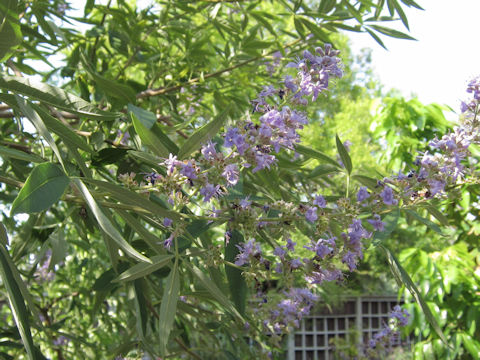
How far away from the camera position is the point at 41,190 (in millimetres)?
727

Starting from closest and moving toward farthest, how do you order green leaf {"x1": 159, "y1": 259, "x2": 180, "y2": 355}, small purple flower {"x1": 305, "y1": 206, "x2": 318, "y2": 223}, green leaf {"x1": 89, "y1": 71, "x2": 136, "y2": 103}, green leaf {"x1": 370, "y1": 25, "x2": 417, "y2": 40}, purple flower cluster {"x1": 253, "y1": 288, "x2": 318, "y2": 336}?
green leaf {"x1": 159, "y1": 259, "x2": 180, "y2": 355}
small purple flower {"x1": 305, "y1": 206, "x2": 318, "y2": 223}
green leaf {"x1": 89, "y1": 71, "x2": 136, "y2": 103}
green leaf {"x1": 370, "y1": 25, "x2": 417, "y2": 40}
purple flower cluster {"x1": 253, "y1": 288, "x2": 318, "y2": 336}

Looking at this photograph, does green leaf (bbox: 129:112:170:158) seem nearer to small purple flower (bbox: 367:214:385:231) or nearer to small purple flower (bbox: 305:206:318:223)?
small purple flower (bbox: 305:206:318:223)

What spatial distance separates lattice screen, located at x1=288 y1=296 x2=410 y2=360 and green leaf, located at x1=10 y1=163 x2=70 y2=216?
6.92 m

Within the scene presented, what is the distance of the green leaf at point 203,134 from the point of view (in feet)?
2.67

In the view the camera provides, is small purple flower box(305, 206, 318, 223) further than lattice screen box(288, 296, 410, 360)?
No

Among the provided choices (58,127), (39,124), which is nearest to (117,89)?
(58,127)

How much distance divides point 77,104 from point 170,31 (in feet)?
4.01

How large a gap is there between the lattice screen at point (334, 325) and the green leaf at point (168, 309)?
6773 mm

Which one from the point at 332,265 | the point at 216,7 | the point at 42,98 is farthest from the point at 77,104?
the point at 216,7

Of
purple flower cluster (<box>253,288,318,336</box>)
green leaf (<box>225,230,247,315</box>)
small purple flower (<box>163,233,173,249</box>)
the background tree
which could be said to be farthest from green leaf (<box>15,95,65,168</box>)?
purple flower cluster (<box>253,288,318,336</box>)

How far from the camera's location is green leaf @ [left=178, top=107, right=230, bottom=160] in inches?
32.0

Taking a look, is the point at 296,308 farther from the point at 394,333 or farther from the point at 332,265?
the point at 394,333

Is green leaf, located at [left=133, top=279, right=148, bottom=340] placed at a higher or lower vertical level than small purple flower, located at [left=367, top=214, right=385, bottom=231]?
lower

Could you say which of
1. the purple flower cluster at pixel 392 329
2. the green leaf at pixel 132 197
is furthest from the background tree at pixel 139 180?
the purple flower cluster at pixel 392 329
